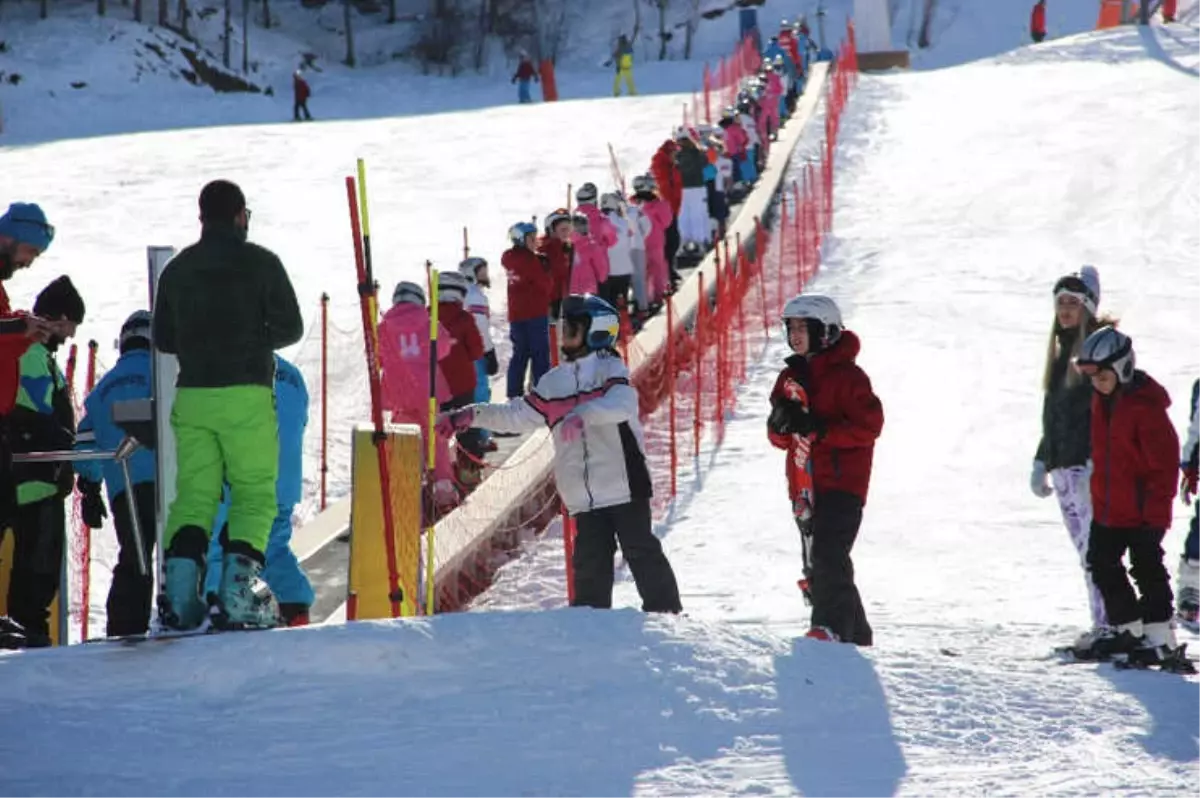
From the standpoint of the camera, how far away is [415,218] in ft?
84.2

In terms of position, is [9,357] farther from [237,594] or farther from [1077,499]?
[1077,499]

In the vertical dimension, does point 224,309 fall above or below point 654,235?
above

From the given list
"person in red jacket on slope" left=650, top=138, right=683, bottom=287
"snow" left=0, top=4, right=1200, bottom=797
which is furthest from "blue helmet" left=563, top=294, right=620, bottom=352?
"person in red jacket on slope" left=650, top=138, right=683, bottom=287

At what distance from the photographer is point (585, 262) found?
15.0 meters

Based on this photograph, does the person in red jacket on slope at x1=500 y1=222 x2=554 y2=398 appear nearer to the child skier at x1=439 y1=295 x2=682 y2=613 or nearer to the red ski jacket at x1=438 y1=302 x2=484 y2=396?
the red ski jacket at x1=438 y1=302 x2=484 y2=396

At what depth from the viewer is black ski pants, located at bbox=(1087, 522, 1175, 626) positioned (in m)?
7.12

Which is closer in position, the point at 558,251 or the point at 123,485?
the point at 123,485

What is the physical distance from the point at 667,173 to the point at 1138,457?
12057 mm

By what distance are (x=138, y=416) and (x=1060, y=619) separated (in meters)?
4.58

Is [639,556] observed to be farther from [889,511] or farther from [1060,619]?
[889,511]

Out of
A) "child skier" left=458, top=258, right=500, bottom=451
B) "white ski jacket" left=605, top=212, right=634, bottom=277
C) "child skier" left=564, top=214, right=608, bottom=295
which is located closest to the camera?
"child skier" left=458, top=258, right=500, bottom=451

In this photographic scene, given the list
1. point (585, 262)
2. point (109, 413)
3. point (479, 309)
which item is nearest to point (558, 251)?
point (585, 262)

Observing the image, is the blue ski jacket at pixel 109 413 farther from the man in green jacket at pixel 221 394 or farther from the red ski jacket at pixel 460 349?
the red ski jacket at pixel 460 349

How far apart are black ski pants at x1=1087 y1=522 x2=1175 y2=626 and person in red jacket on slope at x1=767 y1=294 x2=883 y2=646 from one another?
3.37 feet
